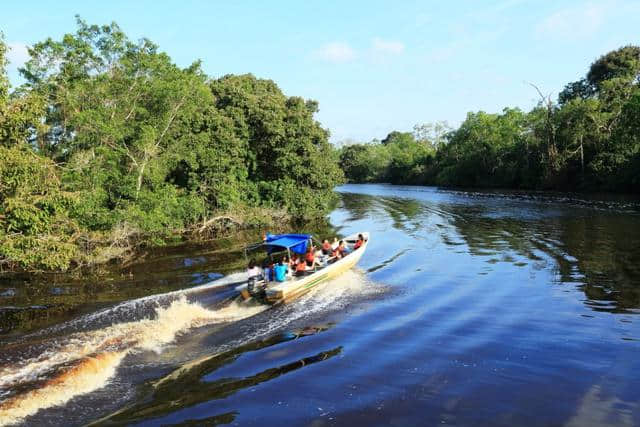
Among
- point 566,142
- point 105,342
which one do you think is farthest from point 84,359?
point 566,142

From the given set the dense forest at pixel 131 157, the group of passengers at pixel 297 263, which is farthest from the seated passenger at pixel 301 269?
the dense forest at pixel 131 157

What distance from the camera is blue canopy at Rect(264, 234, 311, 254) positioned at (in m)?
17.5

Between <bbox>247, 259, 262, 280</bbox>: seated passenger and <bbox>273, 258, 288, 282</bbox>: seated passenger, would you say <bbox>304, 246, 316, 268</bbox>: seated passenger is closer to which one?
<bbox>273, 258, 288, 282</bbox>: seated passenger

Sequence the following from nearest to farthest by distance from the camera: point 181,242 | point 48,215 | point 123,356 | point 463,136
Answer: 1. point 123,356
2. point 48,215
3. point 181,242
4. point 463,136

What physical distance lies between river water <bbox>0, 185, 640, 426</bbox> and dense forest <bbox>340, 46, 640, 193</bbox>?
37441mm

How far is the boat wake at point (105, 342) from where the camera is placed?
8.75 m

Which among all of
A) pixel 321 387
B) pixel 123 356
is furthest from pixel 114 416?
pixel 321 387

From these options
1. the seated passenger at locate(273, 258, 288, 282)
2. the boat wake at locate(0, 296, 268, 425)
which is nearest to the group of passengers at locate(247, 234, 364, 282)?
the seated passenger at locate(273, 258, 288, 282)

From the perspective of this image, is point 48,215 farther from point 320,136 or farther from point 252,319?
point 320,136

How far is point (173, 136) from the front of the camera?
1091 inches

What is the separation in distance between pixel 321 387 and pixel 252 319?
197 inches

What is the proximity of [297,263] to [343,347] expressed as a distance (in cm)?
675

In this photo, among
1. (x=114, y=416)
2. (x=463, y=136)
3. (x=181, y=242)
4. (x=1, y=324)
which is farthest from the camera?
(x=463, y=136)

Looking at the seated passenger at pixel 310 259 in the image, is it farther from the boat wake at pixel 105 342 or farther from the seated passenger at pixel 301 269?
the boat wake at pixel 105 342
